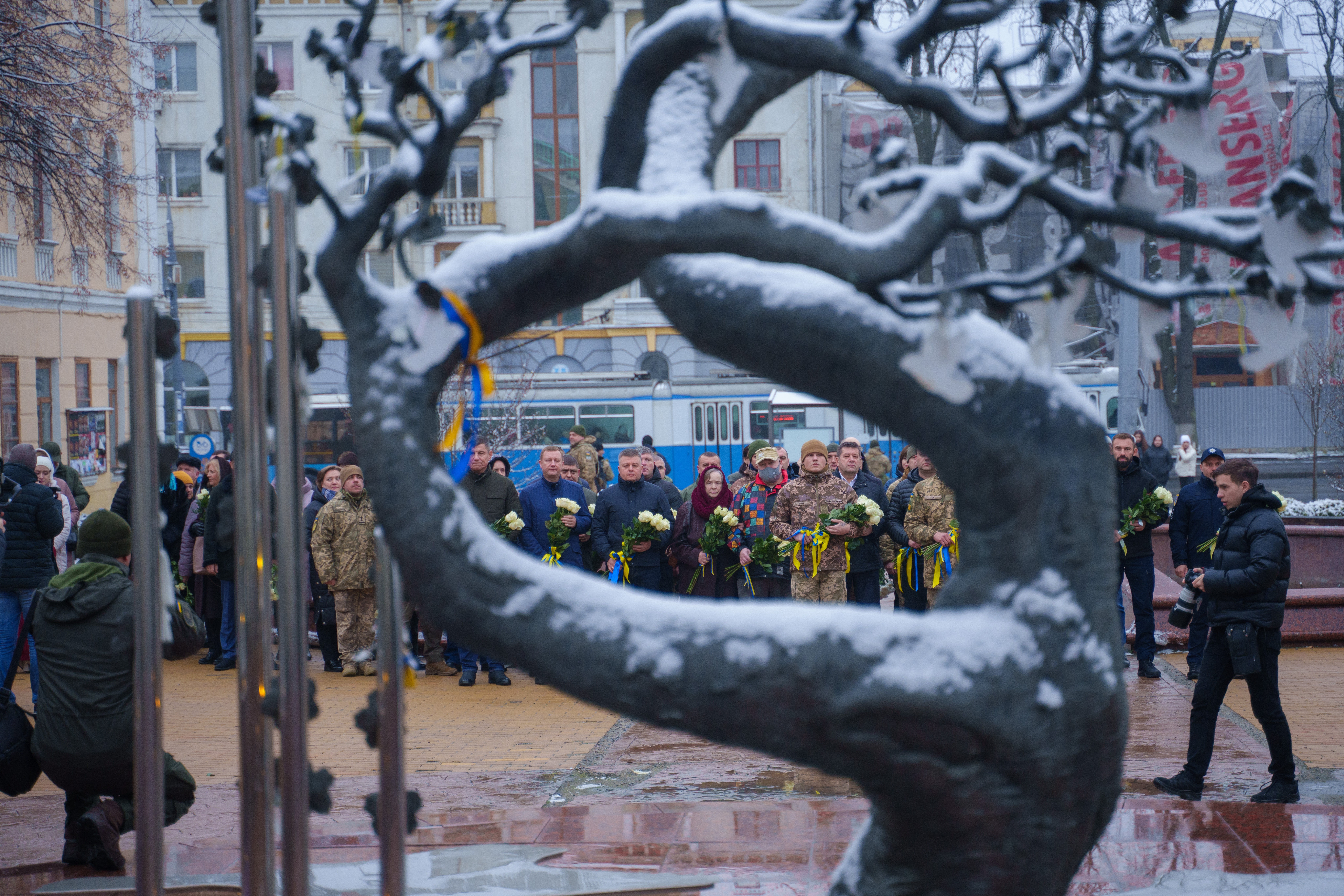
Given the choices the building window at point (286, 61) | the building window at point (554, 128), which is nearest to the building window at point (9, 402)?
the building window at point (286, 61)

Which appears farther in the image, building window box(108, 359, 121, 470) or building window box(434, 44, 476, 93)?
building window box(108, 359, 121, 470)

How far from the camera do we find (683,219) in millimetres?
2787

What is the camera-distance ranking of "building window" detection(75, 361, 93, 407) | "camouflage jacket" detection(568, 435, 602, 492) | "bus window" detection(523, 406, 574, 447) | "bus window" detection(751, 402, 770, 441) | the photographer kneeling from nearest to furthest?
the photographer kneeling
"camouflage jacket" detection(568, 435, 602, 492)
"building window" detection(75, 361, 93, 407)
"bus window" detection(751, 402, 770, 441)
"bus window" detection(523, 406, 574, 447)

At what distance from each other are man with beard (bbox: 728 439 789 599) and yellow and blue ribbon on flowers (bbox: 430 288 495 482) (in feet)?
24.9

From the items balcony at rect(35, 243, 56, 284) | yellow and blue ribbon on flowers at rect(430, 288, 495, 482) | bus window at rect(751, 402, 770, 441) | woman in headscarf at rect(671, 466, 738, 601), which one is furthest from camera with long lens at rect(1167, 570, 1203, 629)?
balcony at rect(35, 243, 56, 284)

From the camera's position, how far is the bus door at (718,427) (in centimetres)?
2714

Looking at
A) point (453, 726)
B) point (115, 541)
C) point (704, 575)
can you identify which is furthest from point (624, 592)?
point (704, 575)

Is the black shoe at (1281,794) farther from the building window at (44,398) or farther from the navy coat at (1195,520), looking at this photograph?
the building window at (44,398)

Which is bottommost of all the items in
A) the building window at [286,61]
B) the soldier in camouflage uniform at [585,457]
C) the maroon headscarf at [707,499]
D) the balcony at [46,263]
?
the maroon headscarf at [707,499]

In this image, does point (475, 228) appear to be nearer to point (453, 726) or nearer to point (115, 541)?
point (453, 726)

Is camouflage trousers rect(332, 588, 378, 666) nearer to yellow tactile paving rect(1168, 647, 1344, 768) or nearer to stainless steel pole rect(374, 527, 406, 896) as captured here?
yellow tactile paving rect(1168, 647, 1344, 768)

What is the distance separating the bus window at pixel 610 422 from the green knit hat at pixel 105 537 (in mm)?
20935

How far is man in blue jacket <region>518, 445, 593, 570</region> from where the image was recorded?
11.3 meters

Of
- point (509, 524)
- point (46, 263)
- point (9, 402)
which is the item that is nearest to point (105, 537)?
point (509, 524)
